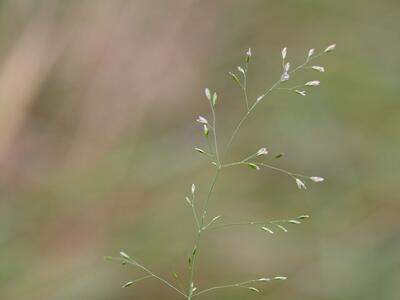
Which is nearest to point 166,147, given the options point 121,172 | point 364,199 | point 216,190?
point 121,172

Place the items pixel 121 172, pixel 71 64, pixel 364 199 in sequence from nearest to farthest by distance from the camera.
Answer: pixel 364 199
pixel 121 172
pixel 71 64

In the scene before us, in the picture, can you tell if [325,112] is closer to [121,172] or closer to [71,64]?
[121,172]

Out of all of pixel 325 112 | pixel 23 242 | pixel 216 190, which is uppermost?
pixel 325 112

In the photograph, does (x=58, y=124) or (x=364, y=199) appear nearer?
(x=364, y=199)

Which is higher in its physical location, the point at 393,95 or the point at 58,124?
the point at 393,95

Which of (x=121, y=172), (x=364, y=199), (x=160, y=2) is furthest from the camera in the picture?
(x=160, y=2)

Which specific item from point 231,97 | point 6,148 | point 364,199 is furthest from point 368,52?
point 6,148
